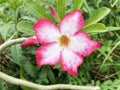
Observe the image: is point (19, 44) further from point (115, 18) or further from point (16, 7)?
point (115, 18)

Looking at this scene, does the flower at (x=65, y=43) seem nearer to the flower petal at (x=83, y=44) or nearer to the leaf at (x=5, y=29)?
the flower petal at (x=83, y=44)

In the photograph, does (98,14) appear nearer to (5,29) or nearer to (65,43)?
(65,43)

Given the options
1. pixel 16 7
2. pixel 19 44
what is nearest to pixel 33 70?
pixel 19 44

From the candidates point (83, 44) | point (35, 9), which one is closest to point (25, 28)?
point (35, 9)

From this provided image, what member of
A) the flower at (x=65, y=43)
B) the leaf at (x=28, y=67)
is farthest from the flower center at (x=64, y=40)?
the leaf at (x=28, y=67)

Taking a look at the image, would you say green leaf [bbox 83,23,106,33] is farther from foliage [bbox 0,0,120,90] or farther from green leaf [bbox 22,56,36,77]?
green leaf [bbox 22,56,36,77]

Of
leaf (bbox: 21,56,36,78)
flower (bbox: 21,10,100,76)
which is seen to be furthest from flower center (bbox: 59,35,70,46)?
leaf (bbox: 21,56,36,78)
